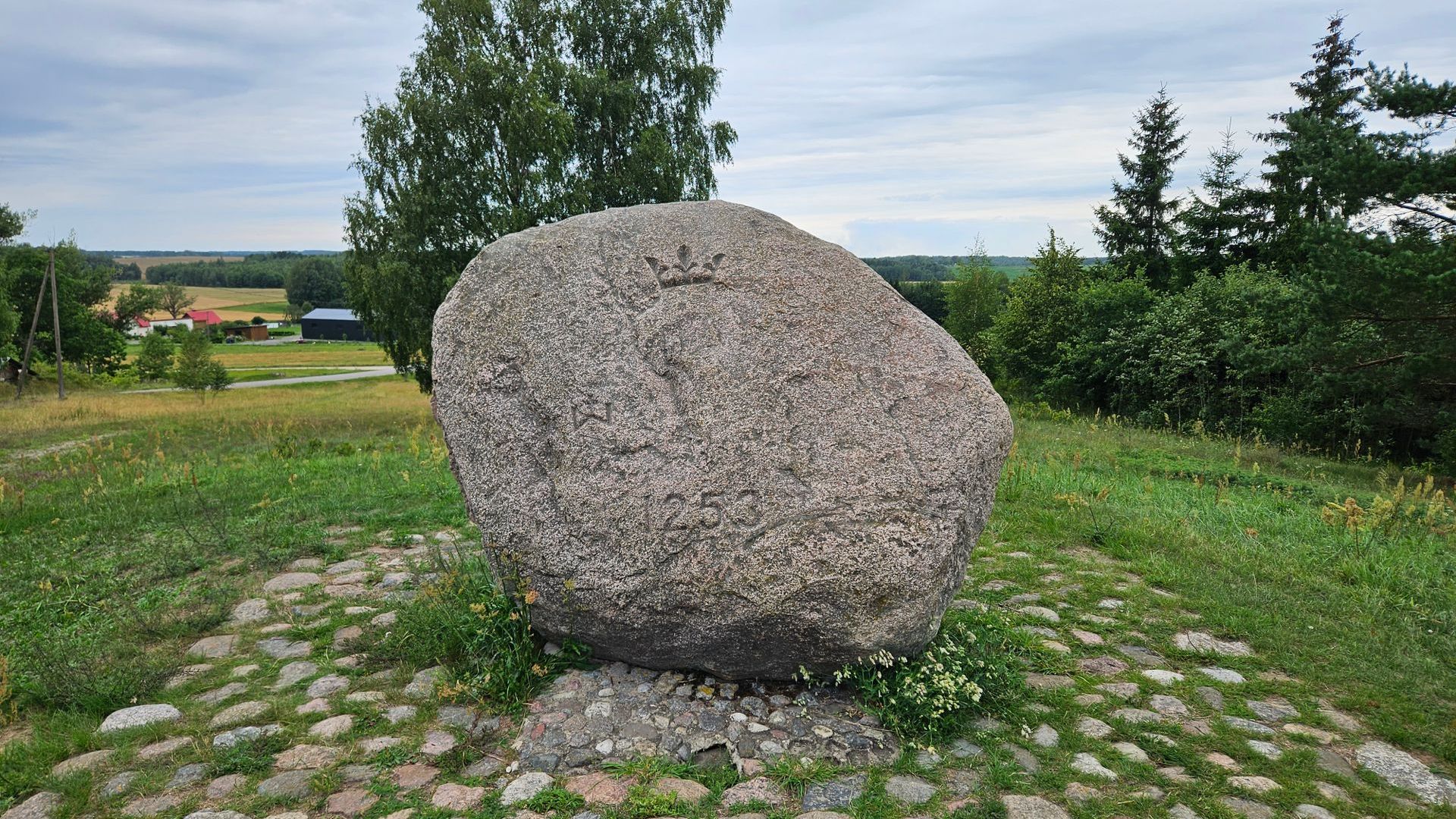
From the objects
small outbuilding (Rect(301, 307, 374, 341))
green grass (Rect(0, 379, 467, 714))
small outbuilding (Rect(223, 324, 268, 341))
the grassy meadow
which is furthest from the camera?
small outbuilding (Rect(301, 307, 374, 341))

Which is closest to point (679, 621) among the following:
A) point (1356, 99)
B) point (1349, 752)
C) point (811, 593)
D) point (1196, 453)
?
point (811, 593)

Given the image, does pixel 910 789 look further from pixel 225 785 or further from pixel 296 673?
pixel 296 673

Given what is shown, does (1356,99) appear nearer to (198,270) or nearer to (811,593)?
(811,593)

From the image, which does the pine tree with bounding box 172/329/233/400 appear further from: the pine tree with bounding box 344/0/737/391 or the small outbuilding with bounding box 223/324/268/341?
the small outbuilding with bounding box 223/324/268/341

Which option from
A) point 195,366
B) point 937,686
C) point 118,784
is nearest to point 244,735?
point 118,784

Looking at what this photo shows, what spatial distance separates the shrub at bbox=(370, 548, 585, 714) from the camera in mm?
4855

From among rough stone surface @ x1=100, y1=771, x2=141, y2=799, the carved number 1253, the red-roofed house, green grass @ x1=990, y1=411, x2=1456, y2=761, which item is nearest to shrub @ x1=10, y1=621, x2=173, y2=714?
rough stone surface @ x1=100, y1=771, x2=141, y2=799

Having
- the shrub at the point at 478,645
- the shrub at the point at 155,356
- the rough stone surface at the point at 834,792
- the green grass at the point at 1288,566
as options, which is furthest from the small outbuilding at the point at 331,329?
the rough stone surface at the point at 834,792

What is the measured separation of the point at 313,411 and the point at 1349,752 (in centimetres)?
2843

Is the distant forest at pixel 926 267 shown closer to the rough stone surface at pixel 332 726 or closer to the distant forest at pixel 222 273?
the rough stone surface at pixel 332 726

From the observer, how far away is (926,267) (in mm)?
87188

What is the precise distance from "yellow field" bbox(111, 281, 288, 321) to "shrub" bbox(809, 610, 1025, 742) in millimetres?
120068

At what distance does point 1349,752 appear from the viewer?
440cm

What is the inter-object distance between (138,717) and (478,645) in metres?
1.87
